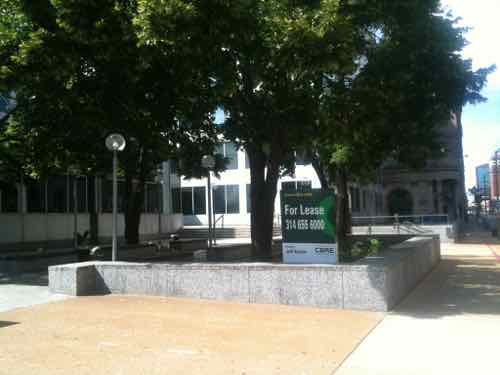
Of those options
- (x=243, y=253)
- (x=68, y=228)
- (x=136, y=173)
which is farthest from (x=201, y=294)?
(x=68, y=228)

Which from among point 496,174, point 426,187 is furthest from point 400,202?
point 496,174

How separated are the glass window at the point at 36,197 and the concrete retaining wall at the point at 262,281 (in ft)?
55.5

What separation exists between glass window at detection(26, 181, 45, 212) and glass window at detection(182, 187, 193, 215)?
18.2 metres

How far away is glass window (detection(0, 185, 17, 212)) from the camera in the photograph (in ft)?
84.4

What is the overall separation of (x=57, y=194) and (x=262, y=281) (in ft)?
71.9

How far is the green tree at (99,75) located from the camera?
1160cm

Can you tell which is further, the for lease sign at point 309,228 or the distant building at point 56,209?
the distant building at point 56,209

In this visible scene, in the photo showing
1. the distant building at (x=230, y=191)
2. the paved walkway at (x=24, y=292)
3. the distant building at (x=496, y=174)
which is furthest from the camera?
the distant building at (x=496, y=174)

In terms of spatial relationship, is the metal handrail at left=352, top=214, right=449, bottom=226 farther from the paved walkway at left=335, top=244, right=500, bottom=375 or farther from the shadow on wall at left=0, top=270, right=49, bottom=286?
the shadow on wall at left=0, top=270, right=49, bottom=286

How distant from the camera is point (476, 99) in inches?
688

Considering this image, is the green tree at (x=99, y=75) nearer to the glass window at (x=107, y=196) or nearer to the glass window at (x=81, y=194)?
the glass window at (x=81, y=194)

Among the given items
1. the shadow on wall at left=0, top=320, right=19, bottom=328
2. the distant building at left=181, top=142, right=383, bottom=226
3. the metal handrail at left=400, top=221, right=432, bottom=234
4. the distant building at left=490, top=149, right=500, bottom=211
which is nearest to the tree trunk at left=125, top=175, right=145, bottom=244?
the shadow on wall at left=0, top=320, right=19, bottom=328

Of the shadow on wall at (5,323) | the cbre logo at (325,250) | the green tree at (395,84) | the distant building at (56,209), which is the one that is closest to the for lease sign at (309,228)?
the cbre logo at (325,250)

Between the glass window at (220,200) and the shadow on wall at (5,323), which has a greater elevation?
the glass window at (220,200)
